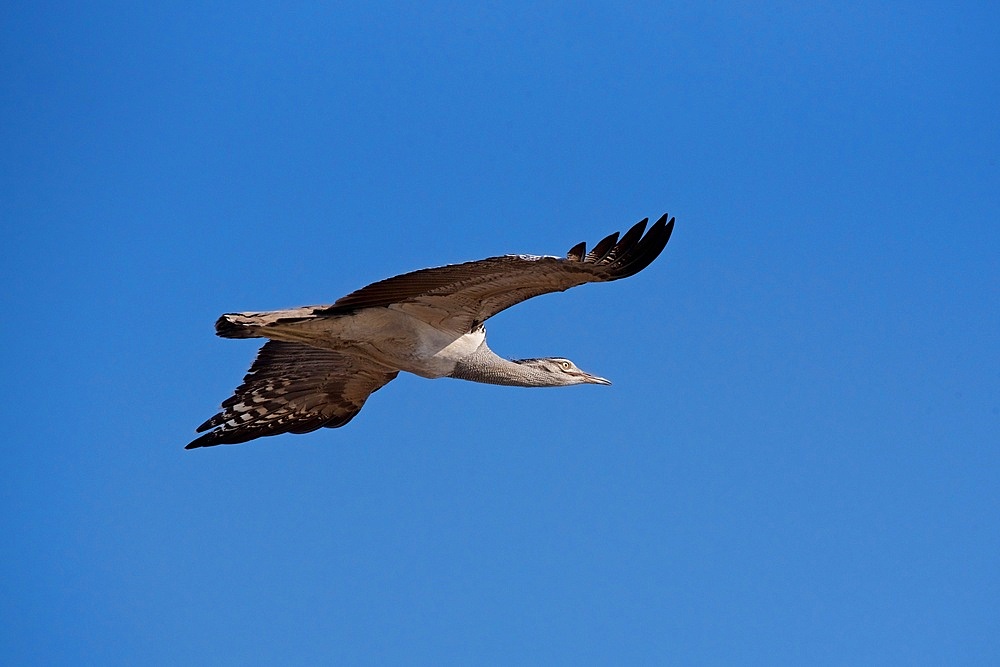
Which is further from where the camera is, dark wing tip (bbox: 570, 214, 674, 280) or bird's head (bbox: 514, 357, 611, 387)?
bird's head (bbox: 514, 357, 611, 387)

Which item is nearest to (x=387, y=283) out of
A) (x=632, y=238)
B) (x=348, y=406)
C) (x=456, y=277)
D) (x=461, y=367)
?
(x=456, y=277)

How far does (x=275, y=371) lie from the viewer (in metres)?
11.9

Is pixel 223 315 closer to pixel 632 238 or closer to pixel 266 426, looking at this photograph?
pixel 266 426

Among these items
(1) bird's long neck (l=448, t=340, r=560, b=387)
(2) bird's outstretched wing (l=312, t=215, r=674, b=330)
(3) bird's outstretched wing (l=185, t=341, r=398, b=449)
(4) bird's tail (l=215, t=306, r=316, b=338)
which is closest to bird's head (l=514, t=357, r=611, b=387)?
(1) bird's long neck (l=448, t=340, r=560, b=387)

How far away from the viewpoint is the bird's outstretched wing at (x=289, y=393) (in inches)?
465

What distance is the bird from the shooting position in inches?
358

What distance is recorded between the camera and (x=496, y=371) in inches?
427

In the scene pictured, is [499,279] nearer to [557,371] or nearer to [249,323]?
[557,371]

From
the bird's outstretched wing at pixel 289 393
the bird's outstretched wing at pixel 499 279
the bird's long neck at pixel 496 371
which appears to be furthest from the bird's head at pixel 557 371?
the bird's outstretched wing at pixel 289 393

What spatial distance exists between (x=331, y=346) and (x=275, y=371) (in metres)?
1.58

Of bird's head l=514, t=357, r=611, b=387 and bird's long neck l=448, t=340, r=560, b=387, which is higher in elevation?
bird's head l=514, t=357, r=611, b=387

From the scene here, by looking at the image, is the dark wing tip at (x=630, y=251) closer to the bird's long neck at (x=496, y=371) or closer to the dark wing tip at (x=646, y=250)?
the dark wing tip at (x=646, y=250)

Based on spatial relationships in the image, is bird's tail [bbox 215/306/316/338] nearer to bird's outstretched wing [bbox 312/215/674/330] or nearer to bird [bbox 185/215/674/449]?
bird [bbox 185/215/674/449]

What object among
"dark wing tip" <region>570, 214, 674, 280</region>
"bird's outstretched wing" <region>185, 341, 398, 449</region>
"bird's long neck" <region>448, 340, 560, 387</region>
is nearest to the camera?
"dark wing tip" <region>570, 214, 674, 280</region>
